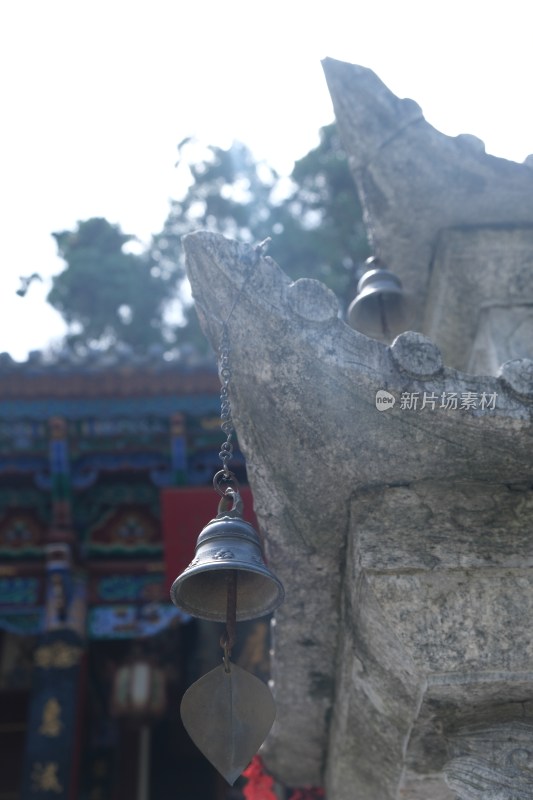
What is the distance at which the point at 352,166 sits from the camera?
3271mm

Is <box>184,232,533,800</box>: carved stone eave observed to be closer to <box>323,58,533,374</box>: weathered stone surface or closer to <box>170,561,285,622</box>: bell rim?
<box>170,561,285,622</box>: bell rim

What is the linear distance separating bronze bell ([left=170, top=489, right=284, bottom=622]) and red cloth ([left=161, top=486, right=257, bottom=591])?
11.6ft

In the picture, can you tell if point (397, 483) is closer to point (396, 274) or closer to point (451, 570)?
point (451, 570)

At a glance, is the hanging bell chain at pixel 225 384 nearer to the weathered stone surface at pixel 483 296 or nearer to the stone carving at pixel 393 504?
the stone carving at pixel 393 504

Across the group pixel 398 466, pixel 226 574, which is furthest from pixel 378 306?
pixel 226 574

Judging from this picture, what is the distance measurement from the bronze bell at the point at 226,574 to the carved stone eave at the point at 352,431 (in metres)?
0.14

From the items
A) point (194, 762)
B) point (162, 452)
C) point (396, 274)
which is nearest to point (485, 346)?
point (396, 274)

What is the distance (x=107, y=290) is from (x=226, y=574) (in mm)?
10171

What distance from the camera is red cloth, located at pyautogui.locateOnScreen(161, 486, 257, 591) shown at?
593cm

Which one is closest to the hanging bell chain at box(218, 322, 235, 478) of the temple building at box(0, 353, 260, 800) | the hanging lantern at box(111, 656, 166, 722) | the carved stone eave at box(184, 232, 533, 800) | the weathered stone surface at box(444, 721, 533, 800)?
the carved stone eave at box(184, 232, 533, 800)

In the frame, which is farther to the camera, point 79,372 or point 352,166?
point 79,372

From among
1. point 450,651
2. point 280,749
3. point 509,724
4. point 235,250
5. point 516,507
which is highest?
point 235,250

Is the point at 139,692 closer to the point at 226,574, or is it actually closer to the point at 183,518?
the point at 183,518

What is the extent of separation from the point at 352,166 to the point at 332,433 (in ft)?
5.15
